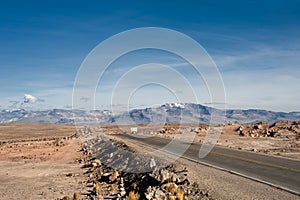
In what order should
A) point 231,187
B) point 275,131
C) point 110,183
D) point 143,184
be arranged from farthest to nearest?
point 275,131
point 110,183
point 143,184
point 231,187

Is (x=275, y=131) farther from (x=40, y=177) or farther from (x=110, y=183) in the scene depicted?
(x=110, y=183)

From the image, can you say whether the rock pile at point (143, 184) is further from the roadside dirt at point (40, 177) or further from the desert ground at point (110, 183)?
the roadside dirt at point (40, 177)

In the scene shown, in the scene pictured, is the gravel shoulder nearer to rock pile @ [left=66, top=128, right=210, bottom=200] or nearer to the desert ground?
the desert ground

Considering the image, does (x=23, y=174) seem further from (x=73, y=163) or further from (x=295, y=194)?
(x=295, y=194)

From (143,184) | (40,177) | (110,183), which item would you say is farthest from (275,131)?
(143,184)

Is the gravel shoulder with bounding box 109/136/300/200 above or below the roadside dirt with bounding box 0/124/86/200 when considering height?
above

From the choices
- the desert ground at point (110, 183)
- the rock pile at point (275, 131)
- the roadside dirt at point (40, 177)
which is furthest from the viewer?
the rock pile at point (275, 131)

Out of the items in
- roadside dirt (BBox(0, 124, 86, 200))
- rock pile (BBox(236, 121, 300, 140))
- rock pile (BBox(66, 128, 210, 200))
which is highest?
rock pile (BBox(236, 121, 300, 140))

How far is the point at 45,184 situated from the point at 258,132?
164 ft

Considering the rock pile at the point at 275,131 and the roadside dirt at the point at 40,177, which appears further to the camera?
the rock pile at the point at 275,131

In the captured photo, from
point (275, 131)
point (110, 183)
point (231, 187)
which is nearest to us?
point (231, 187)

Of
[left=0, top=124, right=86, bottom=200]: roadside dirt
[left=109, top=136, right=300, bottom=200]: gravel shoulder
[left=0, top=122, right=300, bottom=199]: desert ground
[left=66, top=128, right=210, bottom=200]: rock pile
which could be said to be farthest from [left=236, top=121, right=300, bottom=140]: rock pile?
[left=109, top=136, right=300, bottom=200]: gravel shoulder

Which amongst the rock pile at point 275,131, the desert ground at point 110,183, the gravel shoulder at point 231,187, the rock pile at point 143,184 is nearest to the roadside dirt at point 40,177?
the desert ground at point 110,183

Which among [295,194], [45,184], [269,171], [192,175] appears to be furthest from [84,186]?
[295,194]
